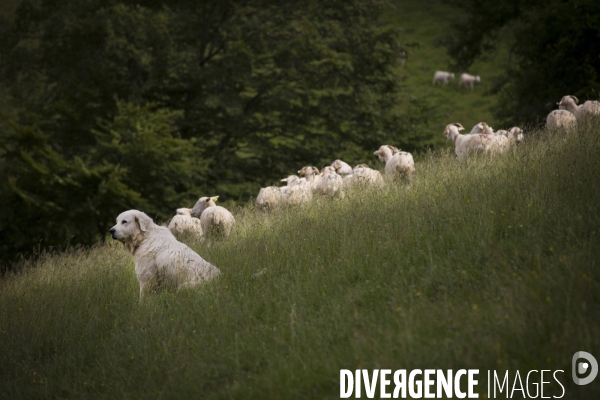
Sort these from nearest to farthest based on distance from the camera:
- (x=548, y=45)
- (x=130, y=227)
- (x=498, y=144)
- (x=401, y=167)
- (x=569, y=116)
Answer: (x=130, y=227)
(x=401, y=167)
(x=498, y=144)
(x=569, y=116)
(x=548, y=45)

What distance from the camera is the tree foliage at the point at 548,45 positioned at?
18.2 m

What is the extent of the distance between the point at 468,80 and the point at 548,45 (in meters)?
20.2

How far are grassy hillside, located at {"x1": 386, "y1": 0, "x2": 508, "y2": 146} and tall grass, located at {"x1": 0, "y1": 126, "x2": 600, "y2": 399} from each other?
2023 centimetres

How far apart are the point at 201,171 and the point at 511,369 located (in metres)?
18.9

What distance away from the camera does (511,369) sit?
3936 mm

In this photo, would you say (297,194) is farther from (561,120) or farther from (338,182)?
(561,120)

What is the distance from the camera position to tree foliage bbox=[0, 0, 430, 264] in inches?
817

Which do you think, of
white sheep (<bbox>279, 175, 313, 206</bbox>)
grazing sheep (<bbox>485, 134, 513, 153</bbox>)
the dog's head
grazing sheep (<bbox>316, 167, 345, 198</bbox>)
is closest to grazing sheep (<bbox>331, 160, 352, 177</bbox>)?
grazing sheep (<bbox>316, 167, 345, 198</bbox>)

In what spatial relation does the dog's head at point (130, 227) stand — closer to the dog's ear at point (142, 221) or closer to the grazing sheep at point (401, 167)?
the dog's ear at point (142, 221)

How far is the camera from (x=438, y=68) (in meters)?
42.2

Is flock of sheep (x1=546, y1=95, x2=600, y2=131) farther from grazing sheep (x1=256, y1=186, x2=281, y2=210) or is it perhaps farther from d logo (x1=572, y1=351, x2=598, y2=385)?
d logo (x1=572, y1=351, x2=598, y2=385)

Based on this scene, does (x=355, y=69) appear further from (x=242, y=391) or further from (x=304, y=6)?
(x=242, y=391)

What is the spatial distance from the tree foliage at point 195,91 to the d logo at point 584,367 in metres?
17.2

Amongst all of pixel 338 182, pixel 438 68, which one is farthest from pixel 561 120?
pixel 438 68
